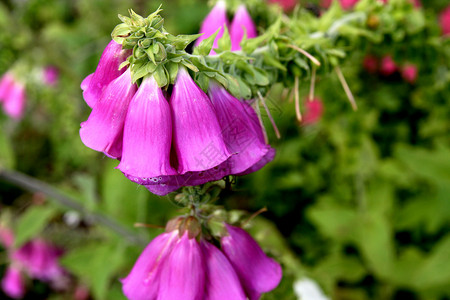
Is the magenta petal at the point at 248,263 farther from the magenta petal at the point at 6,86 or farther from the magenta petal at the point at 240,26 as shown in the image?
Answer: the magenta petal at the point at 6,86

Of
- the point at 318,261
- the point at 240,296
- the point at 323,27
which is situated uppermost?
the point at 323,27

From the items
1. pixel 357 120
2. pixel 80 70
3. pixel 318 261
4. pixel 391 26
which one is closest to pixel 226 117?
pixel 391 26

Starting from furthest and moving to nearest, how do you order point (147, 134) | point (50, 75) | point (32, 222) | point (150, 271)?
1. point (50, 75)
2. point (32, 222)
3. point (150, 271)
4. point (147, 134)

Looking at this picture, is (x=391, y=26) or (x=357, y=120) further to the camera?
(x=357, y=120)

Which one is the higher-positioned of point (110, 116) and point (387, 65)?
point (110, 116)

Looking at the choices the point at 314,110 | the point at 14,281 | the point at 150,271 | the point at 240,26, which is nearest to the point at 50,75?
the point at 14,281

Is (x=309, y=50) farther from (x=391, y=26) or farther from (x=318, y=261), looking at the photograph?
(x=318, y=261)

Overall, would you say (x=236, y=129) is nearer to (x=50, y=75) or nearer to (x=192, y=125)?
(x=192, y=125)

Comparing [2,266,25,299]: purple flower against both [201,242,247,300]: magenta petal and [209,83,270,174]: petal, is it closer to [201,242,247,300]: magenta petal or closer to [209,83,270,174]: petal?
[201,242,247,300]: magenta petal
